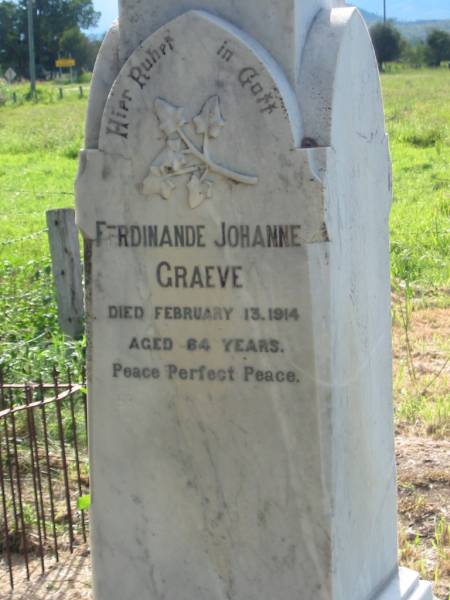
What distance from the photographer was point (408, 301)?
8.63 m

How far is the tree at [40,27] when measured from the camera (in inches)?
2880

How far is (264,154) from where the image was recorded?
3.17m

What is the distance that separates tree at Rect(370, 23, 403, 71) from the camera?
78750 mm

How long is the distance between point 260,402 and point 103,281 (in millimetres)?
623

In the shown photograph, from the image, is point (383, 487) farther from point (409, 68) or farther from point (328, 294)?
point (409, 68)

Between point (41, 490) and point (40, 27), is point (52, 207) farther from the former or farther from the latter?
point (40, 27)

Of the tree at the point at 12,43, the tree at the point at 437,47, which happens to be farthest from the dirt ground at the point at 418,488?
the tree at the point at 437,47

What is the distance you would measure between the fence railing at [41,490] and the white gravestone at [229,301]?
101 cm

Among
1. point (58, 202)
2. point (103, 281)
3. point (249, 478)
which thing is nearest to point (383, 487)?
point (249, 478)

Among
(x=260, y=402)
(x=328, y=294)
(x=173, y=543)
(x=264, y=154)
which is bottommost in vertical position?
(x=173, y=543)

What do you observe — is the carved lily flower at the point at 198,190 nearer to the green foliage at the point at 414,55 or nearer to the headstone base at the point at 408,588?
the headstone base at the point at 408,588

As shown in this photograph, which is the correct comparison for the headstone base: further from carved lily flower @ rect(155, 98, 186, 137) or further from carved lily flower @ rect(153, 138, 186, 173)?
Result: carved lily flower @ rect(155, 98, 186, 137)

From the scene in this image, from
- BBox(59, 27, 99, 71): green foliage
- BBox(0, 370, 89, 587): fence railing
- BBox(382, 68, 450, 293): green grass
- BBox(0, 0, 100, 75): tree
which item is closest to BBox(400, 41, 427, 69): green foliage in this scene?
BBox(59, 27, 99, 71): green foliage

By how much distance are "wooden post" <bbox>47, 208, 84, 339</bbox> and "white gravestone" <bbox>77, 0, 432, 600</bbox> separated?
13.2ft
